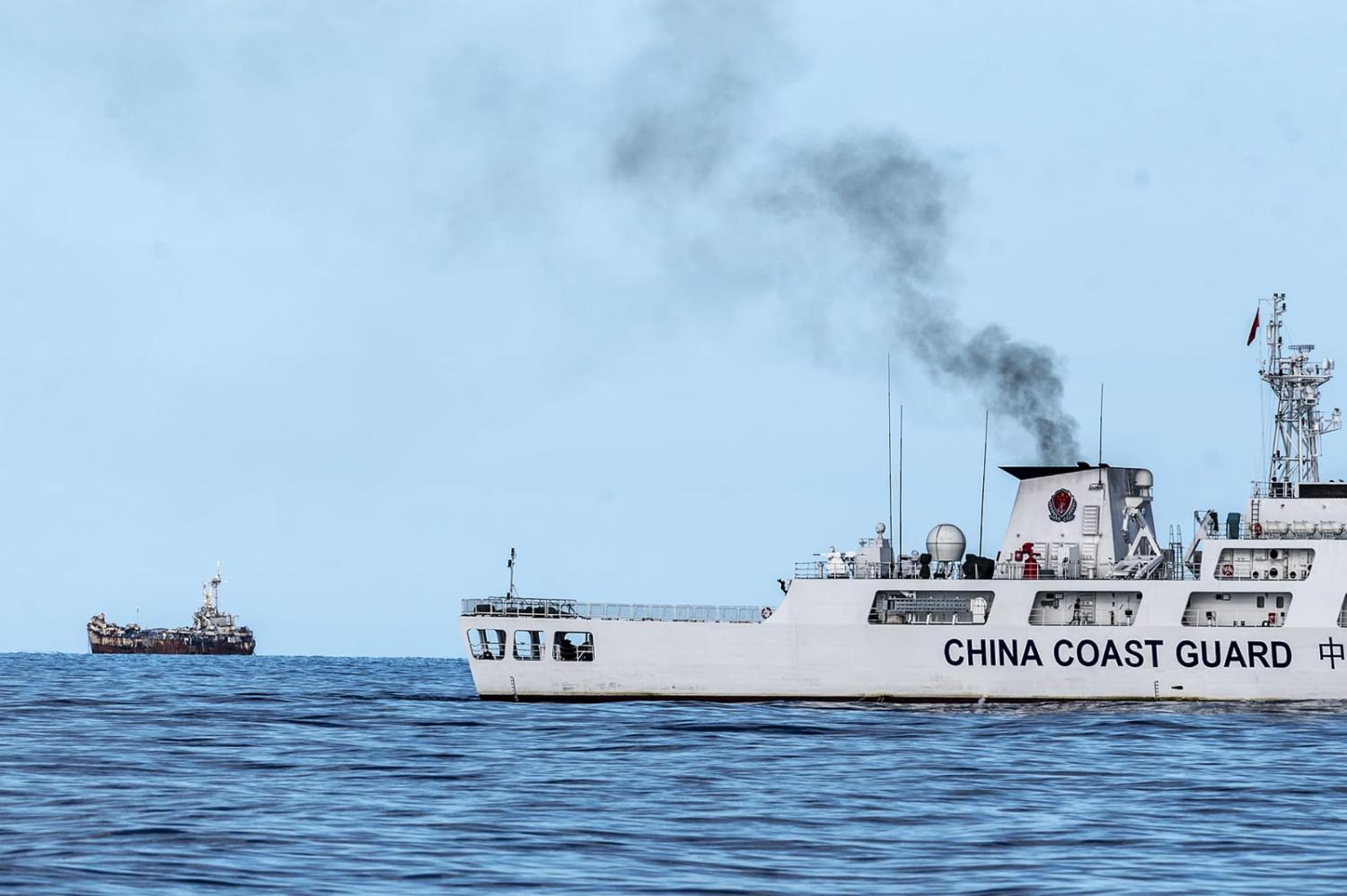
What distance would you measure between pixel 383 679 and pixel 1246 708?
47.6 meters

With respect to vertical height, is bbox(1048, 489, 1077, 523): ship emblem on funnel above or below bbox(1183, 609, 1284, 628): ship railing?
above

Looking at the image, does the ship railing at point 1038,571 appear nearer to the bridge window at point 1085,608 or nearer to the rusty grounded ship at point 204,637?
the bridge window at point 1085,608

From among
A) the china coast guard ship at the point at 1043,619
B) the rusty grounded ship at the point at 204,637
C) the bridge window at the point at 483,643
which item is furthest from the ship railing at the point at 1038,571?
the rusty grounded ship at the point at 204,637

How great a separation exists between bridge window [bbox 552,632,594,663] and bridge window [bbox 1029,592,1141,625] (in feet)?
41.2

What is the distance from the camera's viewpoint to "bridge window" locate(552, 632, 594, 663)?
47.1 m

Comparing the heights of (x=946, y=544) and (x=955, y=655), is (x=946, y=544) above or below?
above

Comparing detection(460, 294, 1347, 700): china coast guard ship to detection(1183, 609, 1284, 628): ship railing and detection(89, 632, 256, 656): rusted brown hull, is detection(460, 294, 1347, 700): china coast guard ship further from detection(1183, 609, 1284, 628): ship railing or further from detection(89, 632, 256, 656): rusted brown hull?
detection(89, 632, 256, 656): rusted brown hull

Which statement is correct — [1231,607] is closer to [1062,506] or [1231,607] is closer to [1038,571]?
[1038,571]

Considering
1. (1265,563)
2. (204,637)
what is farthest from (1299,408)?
(204,637)

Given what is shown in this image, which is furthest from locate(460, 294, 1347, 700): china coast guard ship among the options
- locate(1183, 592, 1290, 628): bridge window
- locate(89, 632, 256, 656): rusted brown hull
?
locate(89, 632, 256, 656): rusted brown hull

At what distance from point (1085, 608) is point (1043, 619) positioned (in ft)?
3.85

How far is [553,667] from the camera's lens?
4728cm

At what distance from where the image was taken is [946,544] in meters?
46.7

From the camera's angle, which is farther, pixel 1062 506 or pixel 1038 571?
pixel 1062 506
